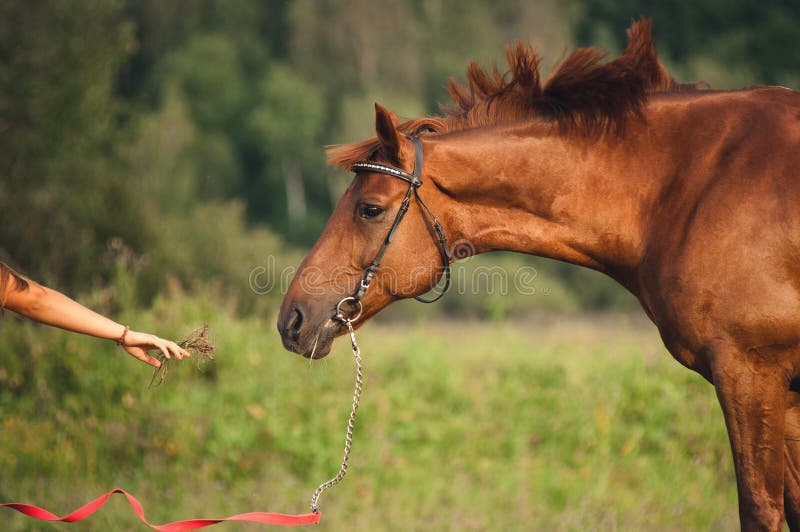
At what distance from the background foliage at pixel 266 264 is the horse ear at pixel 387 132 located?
1.39 meters

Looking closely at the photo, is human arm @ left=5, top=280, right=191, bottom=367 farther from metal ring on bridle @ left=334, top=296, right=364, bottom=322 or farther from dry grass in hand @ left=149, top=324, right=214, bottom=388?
metal ring on bridle @ left=334, top=296, right=364, bottom=322

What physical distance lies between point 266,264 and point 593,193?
13.4m

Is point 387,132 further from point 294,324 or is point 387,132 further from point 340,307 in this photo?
point 294,324

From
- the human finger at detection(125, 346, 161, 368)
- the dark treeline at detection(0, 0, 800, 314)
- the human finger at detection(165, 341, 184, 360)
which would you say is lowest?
the dark treeline at detection(0, 0, 800, 314)

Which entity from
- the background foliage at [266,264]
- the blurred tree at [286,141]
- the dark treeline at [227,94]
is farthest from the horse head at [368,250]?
the blurred tree at [286,141]

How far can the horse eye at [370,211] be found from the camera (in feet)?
11.9

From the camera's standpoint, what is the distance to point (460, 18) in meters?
29.2

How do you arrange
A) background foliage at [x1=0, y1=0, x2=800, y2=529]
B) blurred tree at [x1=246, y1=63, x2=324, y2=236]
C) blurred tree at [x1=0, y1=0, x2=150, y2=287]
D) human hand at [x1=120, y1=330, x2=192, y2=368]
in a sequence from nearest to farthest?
human hand at [x1=120, y1=330, x2=192, y2=368]
background foliage at [x1=0, y1=0, x2=800, y2=529]
blurred tree at [x1=0, y1=0, x2=150, y2=287]
blurred tree at [x1=246, y1=63, x2=324, y2=236]

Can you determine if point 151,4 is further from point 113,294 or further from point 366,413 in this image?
point 366,413

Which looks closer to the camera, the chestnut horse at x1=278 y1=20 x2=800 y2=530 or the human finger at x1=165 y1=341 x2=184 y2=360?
the chestnut horse at x1=278 y1=20 x2=800 y2=530

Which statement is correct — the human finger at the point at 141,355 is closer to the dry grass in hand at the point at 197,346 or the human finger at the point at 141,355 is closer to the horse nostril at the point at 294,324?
the dry grass in hand at the point at 197,346

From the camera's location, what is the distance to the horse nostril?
3.57 metres

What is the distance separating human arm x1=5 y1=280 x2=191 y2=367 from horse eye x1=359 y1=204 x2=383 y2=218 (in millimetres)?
1054

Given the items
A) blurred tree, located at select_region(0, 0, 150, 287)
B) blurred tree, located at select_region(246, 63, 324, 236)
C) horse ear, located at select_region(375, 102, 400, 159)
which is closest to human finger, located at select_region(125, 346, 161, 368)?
horse ear, located at select_region(375, 102, 400, 159)
